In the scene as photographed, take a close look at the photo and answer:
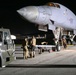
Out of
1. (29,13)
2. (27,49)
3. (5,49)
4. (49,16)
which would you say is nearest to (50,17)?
(49,16)

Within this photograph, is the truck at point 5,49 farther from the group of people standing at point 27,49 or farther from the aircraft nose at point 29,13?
the aircraft nose at point 29,13

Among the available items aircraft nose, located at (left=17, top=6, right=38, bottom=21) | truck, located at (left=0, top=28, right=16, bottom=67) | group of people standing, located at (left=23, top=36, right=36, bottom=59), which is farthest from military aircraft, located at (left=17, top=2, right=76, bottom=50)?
truck, located at (left=0, top=28, right=16, bottom=67)

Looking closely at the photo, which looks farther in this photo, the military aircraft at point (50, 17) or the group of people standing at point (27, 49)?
the military aircraft at point (50, 17)

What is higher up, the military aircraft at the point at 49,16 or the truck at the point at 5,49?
the military aircraft at the point at 49,16

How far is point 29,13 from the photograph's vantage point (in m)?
19.8

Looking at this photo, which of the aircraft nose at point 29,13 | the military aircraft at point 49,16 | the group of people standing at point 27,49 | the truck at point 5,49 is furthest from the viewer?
the military aircraft at point 49,16

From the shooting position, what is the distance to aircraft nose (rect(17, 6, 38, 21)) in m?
19.5

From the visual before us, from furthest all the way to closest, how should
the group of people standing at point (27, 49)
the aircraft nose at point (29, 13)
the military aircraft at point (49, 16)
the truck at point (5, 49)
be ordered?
the military aircraft at point (49, 16) → the aircraft nose at point (29, 13) → the group of people standing at point (27, 49) → the truck at point (5, 49)

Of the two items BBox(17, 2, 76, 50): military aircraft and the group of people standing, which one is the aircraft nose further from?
the group of people standing

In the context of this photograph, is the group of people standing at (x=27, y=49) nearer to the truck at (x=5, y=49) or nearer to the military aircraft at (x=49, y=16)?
the military aircraft at (x=49, y=16)

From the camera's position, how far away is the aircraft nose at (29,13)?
1948 cm

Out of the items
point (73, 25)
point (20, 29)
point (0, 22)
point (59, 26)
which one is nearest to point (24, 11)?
point (59, 26)

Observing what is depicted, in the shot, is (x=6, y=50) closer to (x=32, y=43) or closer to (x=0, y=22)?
(x=32, y=43)

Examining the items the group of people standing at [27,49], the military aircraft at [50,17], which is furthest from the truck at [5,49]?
the military aircraft at [50,17]
